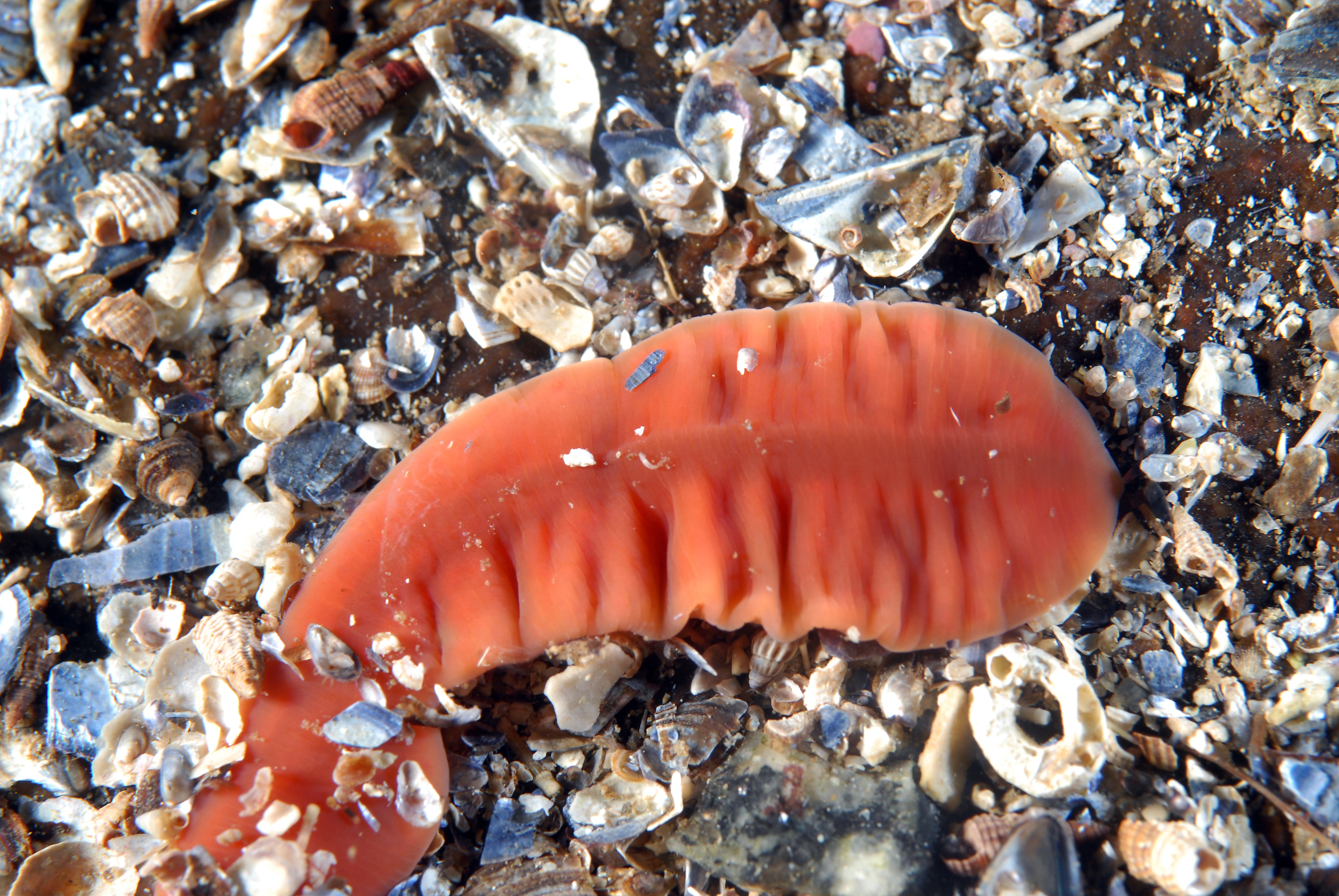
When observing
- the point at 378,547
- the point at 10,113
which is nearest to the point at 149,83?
the point at 10,113

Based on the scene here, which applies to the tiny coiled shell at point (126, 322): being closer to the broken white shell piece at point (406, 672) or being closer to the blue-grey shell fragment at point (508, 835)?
the broken white shell piece at point (406, 672)

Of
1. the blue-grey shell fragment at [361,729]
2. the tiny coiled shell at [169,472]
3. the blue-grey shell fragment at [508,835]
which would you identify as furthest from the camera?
the tiny coiled shell at [169,472]

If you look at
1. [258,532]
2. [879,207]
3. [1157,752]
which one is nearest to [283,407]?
[258,532]

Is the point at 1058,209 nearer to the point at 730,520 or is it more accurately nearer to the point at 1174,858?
the point at 730,520

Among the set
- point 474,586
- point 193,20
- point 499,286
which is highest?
point 193,20

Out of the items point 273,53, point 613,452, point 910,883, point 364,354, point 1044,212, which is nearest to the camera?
point 910,883

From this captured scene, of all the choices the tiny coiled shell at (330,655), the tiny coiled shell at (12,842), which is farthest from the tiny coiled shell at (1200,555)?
the tiny coiled shell at (12,842)

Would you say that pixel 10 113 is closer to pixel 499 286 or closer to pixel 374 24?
pixel 374 24

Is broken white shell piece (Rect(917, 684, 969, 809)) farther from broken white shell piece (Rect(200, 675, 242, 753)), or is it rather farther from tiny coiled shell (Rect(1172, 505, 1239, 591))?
broken white shell piece (Rect(200, 675, 242, 753))
